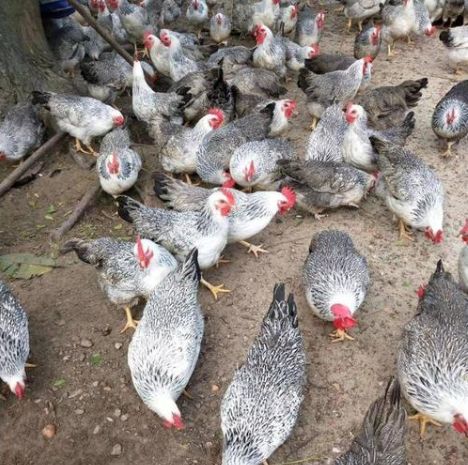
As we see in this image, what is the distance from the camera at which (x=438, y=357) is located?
A: 128 inches

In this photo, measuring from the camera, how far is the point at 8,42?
611cm

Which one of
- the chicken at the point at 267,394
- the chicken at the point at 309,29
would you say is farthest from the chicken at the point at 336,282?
the chicken at the point at 309,29

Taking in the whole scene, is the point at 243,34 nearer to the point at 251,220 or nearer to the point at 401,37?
Answer: the point at 401,37

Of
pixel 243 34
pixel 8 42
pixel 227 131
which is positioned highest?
pixel 8 42

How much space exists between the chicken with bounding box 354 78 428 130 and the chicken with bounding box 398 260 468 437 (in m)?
2.90

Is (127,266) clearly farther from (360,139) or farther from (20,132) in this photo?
(20,132)

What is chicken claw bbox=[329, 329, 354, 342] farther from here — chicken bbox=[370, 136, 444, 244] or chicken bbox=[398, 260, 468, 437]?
chicken bbox=[370, 136, 444, 244]

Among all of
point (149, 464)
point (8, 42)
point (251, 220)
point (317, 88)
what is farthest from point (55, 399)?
point (317, 88)

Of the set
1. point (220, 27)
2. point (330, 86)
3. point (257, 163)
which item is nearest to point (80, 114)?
point (257, 163)

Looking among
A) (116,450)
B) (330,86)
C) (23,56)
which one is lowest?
(116,450)

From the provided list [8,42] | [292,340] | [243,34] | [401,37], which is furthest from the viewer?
[243,34]

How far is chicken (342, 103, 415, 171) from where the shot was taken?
5.43 m

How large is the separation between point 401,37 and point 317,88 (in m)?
3.28

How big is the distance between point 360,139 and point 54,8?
561 centimetres
